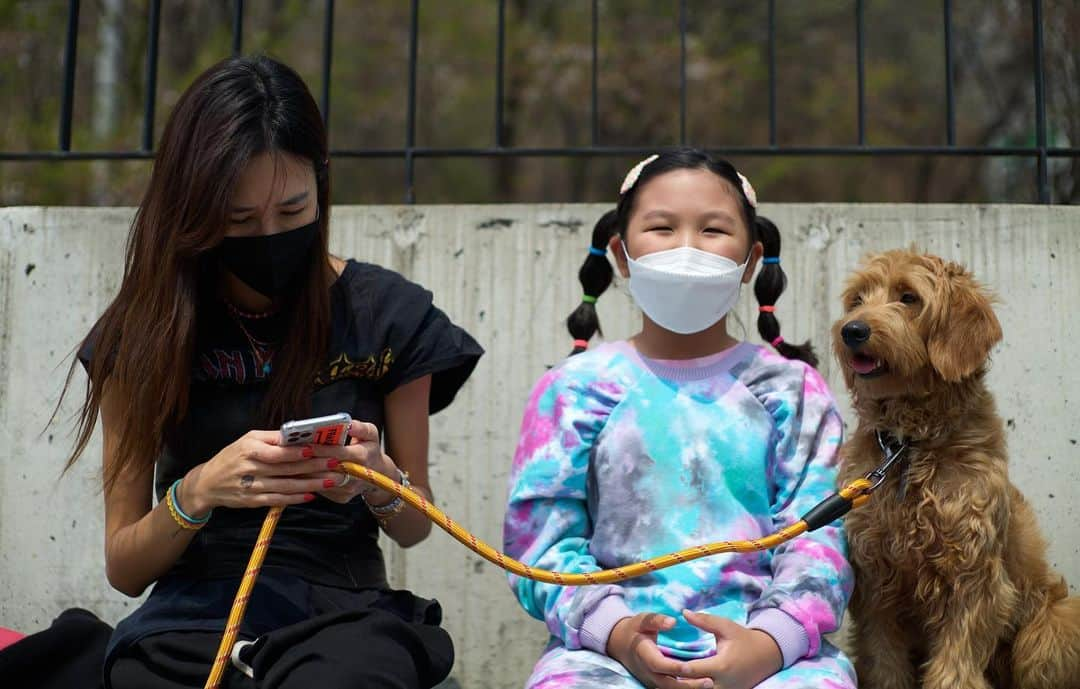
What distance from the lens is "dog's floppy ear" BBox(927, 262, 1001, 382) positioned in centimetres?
248

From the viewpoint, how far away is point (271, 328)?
104 inches

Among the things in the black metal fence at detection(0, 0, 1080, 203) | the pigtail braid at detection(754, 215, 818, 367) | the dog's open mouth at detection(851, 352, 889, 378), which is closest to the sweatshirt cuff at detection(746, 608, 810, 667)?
the dog's open mouth at detection(851, 352, 889, 378)

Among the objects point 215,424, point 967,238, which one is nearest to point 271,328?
point 215,424

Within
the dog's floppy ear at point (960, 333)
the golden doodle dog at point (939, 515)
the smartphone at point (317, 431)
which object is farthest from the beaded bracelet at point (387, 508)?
the dog's floppy ear at point (960, 333)

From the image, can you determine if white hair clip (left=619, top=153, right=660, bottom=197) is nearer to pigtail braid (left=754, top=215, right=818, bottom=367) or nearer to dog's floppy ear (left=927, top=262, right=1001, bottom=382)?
pigtail braid (left=754, top=215, right=818, bottom=367)

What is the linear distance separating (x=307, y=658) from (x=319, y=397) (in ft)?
2.18

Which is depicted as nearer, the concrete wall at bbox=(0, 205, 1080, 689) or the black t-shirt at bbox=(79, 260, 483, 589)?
the black t-shirt at bbox=(79, 260, 483, 589)

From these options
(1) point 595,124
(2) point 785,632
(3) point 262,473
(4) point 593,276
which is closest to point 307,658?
(3) point 262,473

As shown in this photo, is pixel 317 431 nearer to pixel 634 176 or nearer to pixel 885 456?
pixel 634 176

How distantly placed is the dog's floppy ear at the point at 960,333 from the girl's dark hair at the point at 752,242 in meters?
0.49

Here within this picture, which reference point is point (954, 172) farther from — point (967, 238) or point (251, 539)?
point (251, 539)

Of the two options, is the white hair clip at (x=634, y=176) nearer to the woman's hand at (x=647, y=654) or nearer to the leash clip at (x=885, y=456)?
the leash clip at (x=885, y=456)

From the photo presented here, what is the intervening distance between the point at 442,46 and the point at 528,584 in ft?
43.2

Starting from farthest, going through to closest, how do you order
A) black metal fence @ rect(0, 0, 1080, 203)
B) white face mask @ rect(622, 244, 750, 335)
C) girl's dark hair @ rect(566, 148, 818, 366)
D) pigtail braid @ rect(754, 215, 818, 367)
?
black metal fence @ rect(0, 0, 1080, 203) → pigtail braid @ rect(754, 215, 818, 367) → girl's dark hair @ rect(566, 148, 818, 366) → white face mask @ rect(622, 244, 750, 335)
